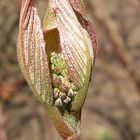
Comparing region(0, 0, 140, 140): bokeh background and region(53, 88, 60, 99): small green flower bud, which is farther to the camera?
region(0, 0, 140, 140): bokeh background

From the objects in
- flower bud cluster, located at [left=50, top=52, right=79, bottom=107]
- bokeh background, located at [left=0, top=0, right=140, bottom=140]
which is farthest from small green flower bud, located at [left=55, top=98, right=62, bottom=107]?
bokeh background, located at [left=0, top=0, right=140, bottom=140]

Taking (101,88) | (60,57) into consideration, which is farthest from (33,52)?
(101,88)

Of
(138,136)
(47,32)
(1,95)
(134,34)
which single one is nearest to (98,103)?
(138,136)

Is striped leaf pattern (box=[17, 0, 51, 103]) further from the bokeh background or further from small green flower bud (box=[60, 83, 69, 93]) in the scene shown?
the bokeh background

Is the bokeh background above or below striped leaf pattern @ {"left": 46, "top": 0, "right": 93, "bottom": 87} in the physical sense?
below

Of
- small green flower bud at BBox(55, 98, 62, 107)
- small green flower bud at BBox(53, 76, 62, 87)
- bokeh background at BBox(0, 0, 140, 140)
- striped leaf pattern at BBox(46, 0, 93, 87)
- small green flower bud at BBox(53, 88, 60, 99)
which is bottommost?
bokeh background at BBox(0, 0, 140, 140)

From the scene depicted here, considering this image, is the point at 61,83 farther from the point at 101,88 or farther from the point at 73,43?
the point at 101,88
